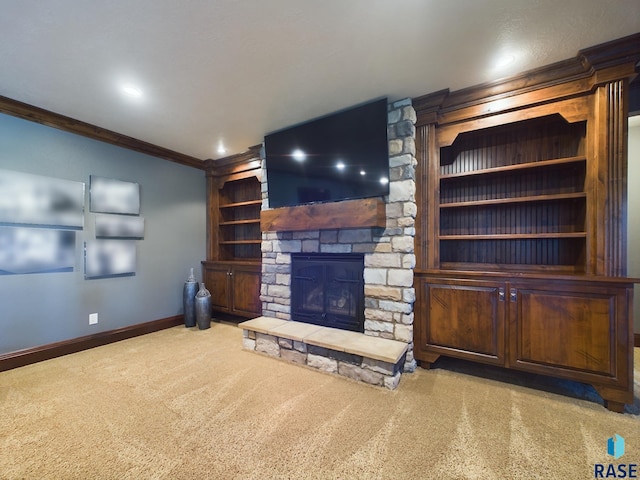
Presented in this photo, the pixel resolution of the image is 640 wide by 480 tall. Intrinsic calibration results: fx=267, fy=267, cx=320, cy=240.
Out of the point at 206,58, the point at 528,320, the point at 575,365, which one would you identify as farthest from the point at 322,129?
the point at 575,365

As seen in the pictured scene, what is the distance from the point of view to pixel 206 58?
190 centimetres

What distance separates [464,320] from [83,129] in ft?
14.2

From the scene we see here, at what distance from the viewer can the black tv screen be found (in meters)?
2.47

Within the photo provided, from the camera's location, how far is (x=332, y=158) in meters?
2.67

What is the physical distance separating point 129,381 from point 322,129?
9.40 ft

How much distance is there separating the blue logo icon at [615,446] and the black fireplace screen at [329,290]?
5.49 ft

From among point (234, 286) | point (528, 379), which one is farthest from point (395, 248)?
point (234, 286)

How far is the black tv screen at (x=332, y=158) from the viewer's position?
247cm

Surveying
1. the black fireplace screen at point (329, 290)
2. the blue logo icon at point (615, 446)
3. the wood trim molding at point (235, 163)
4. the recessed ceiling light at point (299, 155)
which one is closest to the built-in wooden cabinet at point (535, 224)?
the blue logo icon at point (615, 446)

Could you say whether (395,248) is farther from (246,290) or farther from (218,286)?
(218,286)

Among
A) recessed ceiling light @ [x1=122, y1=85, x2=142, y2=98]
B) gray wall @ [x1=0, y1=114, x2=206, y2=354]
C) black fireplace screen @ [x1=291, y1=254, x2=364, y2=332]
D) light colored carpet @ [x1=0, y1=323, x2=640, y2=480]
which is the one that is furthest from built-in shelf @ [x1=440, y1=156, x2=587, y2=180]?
gray wall @ [x1=0, y1=114, x2=206, y2=354]

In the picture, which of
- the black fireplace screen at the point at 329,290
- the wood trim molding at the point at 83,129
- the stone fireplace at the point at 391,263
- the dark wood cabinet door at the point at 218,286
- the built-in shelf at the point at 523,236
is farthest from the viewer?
the dark wood cabinet door at the point at 218,286

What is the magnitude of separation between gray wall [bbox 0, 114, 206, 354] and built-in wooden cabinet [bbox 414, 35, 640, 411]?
131 inches

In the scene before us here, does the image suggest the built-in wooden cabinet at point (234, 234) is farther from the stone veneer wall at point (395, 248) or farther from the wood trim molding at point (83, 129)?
the stone veneer wall at point (395, 248)
